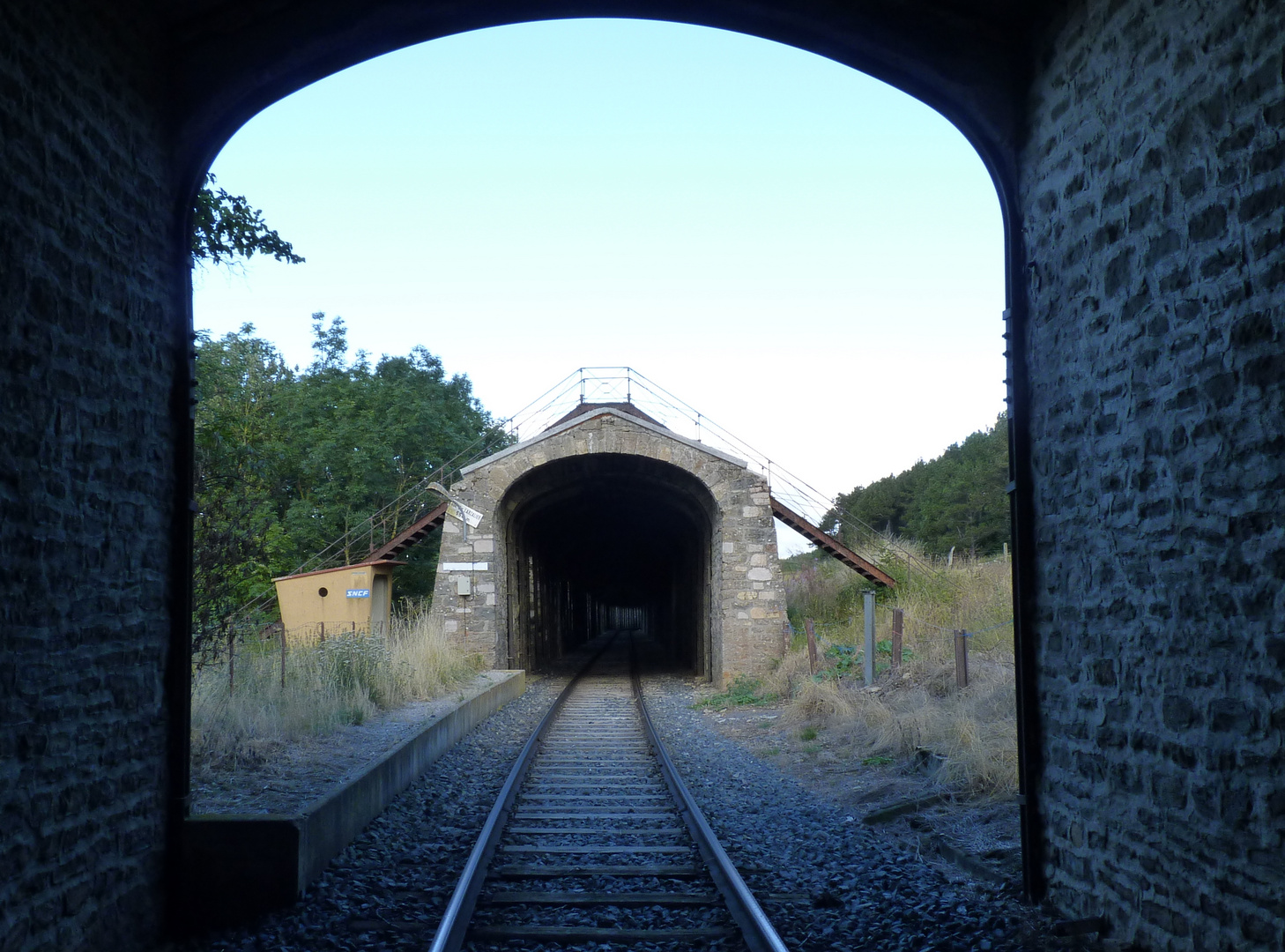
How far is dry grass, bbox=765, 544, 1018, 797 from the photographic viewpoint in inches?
296

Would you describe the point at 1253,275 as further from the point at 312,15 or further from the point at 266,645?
the point at 266,645

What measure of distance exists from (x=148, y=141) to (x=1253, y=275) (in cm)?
482

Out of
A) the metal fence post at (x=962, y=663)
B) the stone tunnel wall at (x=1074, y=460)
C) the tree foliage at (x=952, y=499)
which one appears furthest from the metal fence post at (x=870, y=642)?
the tree foliage at (x=952, y=499)

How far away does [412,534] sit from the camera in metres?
20.6

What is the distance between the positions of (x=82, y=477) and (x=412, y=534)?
650 inches

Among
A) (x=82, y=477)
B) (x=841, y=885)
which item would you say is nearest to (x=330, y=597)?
(x=841, y=885)

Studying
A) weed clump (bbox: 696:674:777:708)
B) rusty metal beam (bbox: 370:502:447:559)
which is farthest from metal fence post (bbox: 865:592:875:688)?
rusty metal beam (bbox: 370:502:447:559)

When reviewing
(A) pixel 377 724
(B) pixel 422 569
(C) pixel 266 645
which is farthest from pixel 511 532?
(B) pixel 422 569

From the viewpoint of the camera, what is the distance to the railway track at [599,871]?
186 inches

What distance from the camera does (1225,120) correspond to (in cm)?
358

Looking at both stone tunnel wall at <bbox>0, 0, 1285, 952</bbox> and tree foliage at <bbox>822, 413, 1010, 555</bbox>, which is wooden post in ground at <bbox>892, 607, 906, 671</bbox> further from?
tree foliage at <bbox>822, 413, 1010, 555</bbox>

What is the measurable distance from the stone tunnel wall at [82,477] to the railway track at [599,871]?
1522 mm

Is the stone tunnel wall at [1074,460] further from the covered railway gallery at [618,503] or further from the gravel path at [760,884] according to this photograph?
the covered railway gallery at [618,503]

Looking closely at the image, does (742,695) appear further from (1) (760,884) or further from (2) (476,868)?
(2) (476,868)
